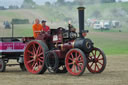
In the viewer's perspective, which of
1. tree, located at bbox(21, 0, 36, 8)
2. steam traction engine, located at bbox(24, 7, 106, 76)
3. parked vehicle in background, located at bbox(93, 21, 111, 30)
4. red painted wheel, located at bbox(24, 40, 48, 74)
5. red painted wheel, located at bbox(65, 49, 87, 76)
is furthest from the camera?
parked vehicle in background, located at bbox(93, 21, 111, 30)

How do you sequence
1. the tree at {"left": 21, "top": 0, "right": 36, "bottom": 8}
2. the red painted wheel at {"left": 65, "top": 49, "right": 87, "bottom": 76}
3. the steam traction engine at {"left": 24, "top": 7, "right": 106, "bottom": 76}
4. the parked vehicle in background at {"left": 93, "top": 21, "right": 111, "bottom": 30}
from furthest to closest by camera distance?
the parked vehicle in background at {"left": 93, "top": 21, "right": 111, "bottom": 30} → the tree at {"left": 21, "top": 0, "right": 36, "bottom": 8} → the steam traction engine at {"left": 24, "top": 7, "right": 106, "bottom": 76} → the red painted wheel at {"left": 65, "top": 49, "right": 87, "bottom": 76}

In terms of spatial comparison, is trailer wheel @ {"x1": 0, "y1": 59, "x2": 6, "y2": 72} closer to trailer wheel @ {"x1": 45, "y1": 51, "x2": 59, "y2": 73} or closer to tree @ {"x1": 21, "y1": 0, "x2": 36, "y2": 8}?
trailer wheel @ {"x1": 45, "y1": 51, "x2": 59, "y2": 73}

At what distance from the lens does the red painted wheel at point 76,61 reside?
425 inches

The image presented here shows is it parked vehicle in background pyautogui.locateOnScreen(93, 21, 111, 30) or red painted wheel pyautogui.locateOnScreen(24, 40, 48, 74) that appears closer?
red painted wheel pyautogui.locateOnScreen(24, 40, 48, 74)

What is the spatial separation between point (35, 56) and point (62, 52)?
86 centimetres

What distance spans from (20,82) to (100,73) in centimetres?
282

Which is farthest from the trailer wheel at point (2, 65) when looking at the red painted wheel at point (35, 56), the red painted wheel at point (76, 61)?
the red painted wheel at point (76, 61)

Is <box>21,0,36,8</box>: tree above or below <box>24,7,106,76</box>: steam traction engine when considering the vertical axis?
above

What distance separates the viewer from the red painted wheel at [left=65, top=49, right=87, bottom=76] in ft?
35.4

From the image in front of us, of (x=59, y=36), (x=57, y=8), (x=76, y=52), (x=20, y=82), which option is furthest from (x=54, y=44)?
(x=57, y=8)

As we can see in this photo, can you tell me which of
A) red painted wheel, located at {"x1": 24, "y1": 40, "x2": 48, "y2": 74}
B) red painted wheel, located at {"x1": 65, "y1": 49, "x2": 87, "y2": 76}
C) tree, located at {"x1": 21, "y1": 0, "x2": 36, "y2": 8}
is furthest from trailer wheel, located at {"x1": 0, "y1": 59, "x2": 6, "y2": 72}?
tree, located at {"x1": 21, "y1": 0, "x2": 36, "y2": 8}

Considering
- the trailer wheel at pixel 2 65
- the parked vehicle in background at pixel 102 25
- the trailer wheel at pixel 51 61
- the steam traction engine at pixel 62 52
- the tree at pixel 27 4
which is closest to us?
the steam traction engine at pixel 62 52

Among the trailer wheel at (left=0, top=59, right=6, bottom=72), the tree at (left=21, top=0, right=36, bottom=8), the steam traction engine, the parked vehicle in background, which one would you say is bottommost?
the trailer wheel at (left=0, top=59, right=6, bottom=72)

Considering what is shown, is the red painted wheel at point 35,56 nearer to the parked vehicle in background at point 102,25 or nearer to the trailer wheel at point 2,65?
the trailer wheel at point 2,65
